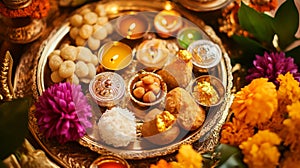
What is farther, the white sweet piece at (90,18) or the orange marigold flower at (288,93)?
the white sweet piece at (90,18)

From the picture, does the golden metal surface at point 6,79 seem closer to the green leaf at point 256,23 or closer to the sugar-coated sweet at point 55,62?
the sugar-coated sweet at point 55,62

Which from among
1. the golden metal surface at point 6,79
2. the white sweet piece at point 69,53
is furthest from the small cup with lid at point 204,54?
the golden metal surface at point 6,79

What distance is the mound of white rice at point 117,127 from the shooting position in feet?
3.40

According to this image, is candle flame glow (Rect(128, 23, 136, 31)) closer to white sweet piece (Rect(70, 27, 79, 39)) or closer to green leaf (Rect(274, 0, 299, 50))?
white sweet piece (Rect(70, 27, 79, 39))

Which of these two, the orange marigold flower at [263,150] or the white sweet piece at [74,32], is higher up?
the white sweet piece at [74,32]

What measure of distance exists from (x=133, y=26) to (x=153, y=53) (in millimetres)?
89

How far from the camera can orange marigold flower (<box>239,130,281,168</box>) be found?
0.84 meters

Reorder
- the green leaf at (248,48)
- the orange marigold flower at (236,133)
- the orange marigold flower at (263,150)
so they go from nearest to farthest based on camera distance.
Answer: the orange marigold flower at (263,150), the orange marigold flower at (236,133), the green leaf at (248,48)

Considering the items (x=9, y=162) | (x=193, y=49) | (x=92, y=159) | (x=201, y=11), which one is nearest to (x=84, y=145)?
(x=92, y=159)

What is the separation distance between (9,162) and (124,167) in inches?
8.2

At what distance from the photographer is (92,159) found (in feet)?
3.48

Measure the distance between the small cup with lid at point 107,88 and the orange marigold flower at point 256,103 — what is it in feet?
0.81

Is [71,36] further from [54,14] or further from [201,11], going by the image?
[201,11]

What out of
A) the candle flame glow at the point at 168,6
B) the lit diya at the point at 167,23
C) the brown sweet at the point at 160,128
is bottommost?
the brown sweet at the point at 160,128
